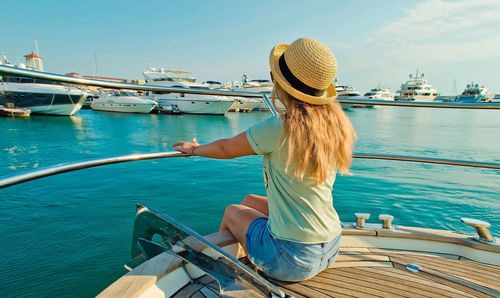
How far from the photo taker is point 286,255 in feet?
4.37

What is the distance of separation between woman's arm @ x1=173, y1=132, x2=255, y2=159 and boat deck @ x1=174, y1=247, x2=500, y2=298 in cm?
63

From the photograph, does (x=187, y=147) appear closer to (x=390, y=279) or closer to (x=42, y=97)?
(x=390, y=279)

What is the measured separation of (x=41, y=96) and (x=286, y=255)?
30352 millimetres

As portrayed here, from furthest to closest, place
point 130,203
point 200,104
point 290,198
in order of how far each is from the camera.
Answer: point 200,104 → point 130,203 → point 290,198

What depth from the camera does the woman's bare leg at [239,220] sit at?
5.03 ft

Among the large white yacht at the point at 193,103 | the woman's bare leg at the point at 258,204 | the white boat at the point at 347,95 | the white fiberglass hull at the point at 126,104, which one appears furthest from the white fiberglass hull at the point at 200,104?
the woman's bare leg at the point at 258,204

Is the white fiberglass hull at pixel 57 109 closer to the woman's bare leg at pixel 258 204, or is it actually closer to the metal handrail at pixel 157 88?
the metal handrail at pixel 157 88

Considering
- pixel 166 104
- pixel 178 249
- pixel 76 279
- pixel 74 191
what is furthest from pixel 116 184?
pixel 166 104

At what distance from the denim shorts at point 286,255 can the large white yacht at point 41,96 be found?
2907cm

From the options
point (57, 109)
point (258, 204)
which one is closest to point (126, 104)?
point (57, 109)

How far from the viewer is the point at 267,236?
1.38 meters

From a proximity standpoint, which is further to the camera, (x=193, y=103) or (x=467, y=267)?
(x=193, y=103)

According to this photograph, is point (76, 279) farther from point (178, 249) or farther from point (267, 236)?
point (267, 236)

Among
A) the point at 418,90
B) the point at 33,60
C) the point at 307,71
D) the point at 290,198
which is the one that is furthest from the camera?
the point at 418,90
